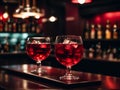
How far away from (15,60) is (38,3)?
223 cm

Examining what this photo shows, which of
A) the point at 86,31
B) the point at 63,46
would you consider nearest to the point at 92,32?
the point at 86,31

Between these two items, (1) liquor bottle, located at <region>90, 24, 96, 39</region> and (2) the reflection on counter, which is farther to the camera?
(2) the reflection on counter

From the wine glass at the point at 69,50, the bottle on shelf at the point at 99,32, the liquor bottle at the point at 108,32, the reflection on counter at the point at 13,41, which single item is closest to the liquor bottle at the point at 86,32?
the bottle on shelf at the point at 99,32

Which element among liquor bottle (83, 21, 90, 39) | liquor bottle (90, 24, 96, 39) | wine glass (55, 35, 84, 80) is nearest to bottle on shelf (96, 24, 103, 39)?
liquor bottle (90, 24, 96, 39)

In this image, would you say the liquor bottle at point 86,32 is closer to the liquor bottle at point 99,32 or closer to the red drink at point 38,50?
the liquor bottle at point 99,32

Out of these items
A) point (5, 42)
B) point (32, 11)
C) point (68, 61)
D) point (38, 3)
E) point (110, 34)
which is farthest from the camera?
point (38, 3)

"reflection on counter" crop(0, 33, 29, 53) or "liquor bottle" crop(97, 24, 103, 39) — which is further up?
"liquor bottle" crop(97, 24, 103, 39)

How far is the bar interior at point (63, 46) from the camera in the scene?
1.27 metres

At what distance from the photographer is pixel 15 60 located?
6.05 metres

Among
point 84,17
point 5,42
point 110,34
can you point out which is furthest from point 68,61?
point 5,42

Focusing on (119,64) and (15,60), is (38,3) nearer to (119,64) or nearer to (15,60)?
(15,60)

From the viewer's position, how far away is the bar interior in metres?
1.27

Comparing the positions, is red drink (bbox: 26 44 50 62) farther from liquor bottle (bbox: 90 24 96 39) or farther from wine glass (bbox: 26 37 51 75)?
liquor bottle (bbox: 90 24 96 39)

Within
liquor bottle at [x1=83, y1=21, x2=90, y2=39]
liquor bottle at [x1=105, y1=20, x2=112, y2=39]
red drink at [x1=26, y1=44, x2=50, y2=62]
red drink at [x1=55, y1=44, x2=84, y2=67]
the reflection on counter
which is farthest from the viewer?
the reflection on counter
